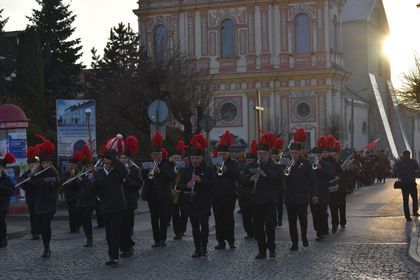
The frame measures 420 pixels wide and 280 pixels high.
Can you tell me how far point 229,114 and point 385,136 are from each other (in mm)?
19616

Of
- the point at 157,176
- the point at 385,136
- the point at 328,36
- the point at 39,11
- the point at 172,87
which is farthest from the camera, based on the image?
the point at 385,136

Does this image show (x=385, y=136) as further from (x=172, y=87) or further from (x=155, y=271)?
(x=155, y=271)

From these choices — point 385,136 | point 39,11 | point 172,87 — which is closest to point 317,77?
point 385,136

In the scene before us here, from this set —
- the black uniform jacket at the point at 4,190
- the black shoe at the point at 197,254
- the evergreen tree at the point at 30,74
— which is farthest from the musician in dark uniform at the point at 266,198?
the evergreen tree at the point at 30,74

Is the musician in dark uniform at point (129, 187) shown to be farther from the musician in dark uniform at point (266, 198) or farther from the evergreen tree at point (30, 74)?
the evergreen tree at point (30, 74)

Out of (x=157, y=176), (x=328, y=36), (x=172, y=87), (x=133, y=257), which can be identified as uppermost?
(x=328, y=36)

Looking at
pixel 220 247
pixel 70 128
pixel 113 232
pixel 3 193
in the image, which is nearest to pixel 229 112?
pixel 70 128

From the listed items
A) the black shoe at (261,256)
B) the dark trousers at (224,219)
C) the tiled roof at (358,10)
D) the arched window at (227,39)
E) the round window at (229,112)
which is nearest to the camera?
the black shoe at (261,256)

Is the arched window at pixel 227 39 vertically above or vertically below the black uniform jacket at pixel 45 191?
above

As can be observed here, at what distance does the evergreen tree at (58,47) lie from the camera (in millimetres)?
55250

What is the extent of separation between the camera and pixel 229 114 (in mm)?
67375

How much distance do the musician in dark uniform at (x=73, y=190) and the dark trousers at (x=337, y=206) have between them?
5548mm

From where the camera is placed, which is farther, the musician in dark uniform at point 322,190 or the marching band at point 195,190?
the musician in dark uniform at point 322,190

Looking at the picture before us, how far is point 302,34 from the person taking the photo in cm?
6606
